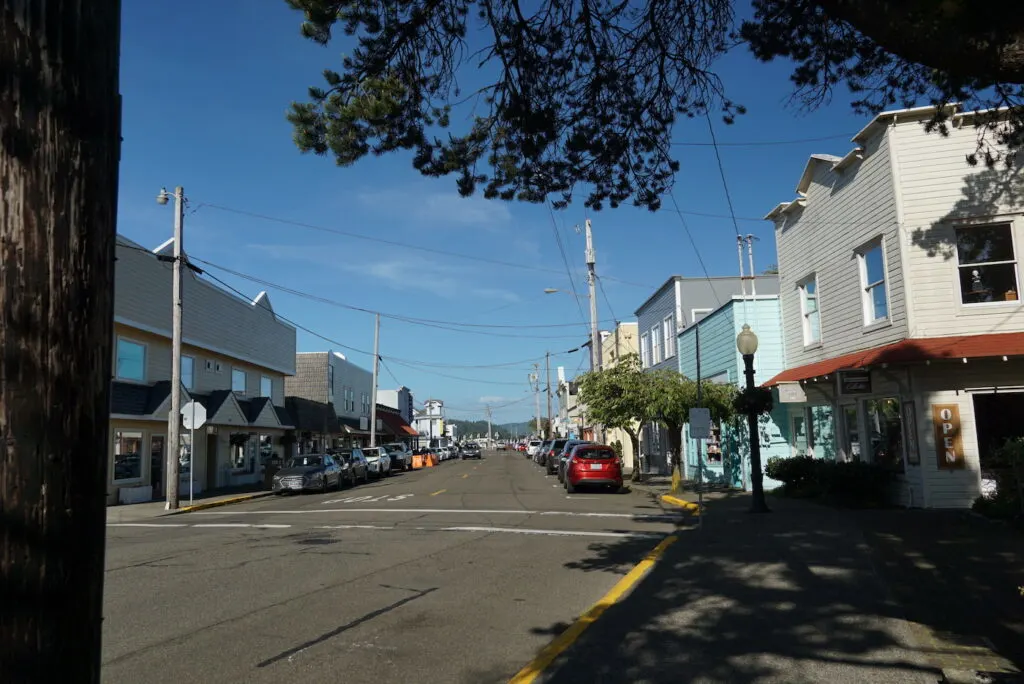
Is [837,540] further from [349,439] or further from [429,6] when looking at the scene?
[349,439]

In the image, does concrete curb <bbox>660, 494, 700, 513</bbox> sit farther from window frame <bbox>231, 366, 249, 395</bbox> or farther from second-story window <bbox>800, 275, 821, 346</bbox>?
window frame <bbox>231, 366, 249, 395</bbox>

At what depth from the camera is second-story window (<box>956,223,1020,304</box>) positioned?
14.6 metres

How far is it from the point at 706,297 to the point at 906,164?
15352mm

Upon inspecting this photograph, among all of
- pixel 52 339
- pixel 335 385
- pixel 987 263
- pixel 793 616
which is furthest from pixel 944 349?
pixel 335 385

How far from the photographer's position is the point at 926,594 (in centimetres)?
777

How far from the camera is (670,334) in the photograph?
101 ft

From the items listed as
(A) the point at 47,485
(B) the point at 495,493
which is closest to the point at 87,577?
(A) the point at 47,485

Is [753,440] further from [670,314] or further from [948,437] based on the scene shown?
[670,314]

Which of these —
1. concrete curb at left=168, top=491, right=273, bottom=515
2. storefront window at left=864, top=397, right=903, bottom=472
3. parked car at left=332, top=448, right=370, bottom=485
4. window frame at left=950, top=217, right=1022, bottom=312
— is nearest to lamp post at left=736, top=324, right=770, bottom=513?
storefront window at left=864, top=397, right=903, bottom=472

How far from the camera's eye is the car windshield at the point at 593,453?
24250 millimetres

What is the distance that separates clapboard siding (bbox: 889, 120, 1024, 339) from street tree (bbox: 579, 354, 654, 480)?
9.43 metres

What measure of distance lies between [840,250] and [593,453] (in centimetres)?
1012

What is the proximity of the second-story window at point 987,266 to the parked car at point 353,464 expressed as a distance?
74.6 ft

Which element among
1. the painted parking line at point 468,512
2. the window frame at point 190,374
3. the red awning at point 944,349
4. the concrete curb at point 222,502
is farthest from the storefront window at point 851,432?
the window frame at point 190,374
